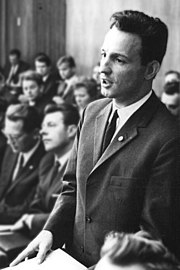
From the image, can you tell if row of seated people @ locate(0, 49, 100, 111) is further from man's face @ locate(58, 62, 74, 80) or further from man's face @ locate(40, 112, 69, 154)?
man's face @ locate(40, 112, 69, 154)

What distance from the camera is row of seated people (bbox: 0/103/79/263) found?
132 inches

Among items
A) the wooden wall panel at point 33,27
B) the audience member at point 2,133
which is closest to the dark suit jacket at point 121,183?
the audience member at point 2,133

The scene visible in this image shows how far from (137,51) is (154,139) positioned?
11.0 inches

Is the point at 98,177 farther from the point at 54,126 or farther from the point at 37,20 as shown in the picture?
the point at 37,20

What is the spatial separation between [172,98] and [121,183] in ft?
11.9

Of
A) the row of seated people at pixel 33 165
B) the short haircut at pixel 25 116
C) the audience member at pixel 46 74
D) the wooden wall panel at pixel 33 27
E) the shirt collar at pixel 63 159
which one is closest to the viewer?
the row of seated people at pixel 33 165

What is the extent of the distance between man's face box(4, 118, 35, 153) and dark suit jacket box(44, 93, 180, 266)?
241 centimetres

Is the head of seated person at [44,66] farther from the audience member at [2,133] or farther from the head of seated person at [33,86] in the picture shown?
the audience member at [2,133]

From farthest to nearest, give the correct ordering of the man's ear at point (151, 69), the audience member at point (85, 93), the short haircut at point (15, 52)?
the short haircut at point (15, 52), the audience member at point (85, 93), the man's ear at point (151, 69)

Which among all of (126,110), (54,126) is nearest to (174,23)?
(54,126)

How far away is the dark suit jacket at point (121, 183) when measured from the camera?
1.32 m

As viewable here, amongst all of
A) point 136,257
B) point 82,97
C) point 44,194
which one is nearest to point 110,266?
point 136,257

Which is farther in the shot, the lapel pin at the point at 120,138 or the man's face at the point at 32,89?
the man's face at the point at 32,89

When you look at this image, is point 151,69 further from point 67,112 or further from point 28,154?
point 28,154
